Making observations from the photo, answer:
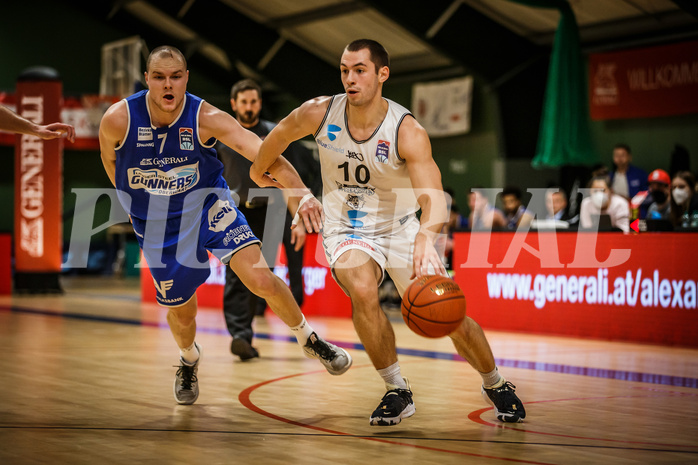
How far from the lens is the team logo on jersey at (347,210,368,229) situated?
15.2ft

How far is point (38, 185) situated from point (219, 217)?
10.7 m

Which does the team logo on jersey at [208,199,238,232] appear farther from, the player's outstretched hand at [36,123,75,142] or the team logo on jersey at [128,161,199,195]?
the player's outstretched hand at [36,123,75,142]

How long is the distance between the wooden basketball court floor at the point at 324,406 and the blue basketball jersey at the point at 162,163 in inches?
44.6

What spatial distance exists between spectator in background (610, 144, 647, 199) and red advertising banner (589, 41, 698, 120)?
79.0 inches

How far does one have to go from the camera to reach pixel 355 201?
4648 millimetres

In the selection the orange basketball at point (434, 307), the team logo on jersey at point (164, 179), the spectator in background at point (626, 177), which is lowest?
the orange basketball at point (434, 307)

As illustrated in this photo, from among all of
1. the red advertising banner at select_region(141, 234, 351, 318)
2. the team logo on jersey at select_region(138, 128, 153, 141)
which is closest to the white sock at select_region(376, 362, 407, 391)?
the team logo on jersey at select_region(138, 128, 153, 141)

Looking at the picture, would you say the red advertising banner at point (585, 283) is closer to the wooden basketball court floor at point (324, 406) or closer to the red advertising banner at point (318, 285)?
the wooden basketball court floor at point (324, 406)

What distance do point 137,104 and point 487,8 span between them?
1219cm

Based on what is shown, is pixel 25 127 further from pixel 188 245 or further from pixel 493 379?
pixel 493 379

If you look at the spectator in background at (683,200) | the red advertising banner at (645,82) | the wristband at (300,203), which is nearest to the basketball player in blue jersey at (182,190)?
the wristband at (300,203)

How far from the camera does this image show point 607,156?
16.0 meters

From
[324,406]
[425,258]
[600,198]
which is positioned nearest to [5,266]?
[600,198]

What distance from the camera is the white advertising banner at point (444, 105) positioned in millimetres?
18438
